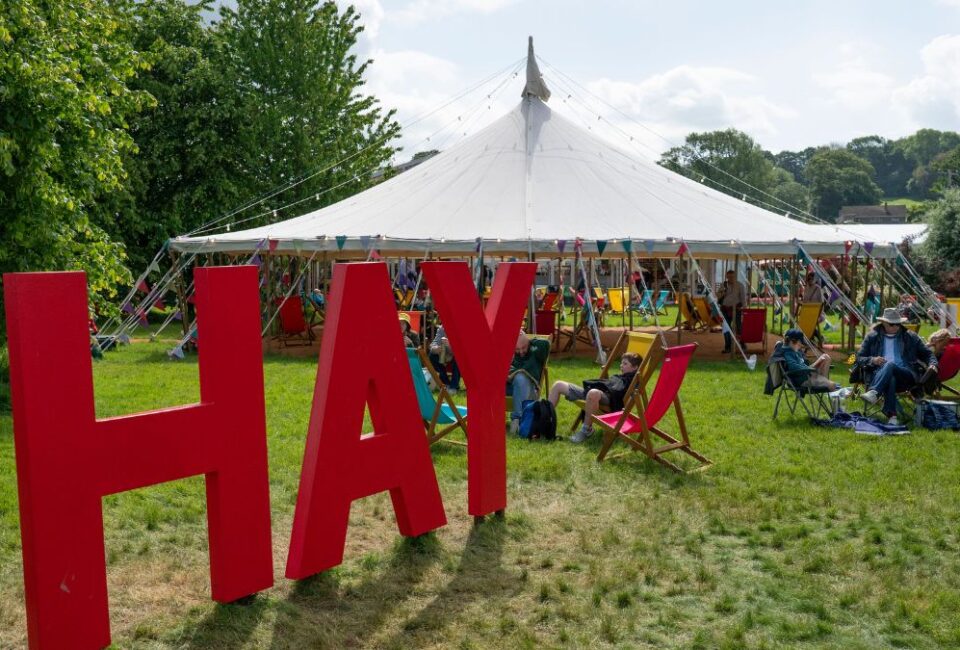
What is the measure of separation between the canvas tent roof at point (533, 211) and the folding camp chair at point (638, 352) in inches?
203

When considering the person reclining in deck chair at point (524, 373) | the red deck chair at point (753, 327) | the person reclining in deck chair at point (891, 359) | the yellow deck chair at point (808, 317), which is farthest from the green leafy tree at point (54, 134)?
the yellow deck chair at point (808, 317)

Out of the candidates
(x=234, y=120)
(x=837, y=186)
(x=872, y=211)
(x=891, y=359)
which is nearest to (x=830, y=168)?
(x=837, y=186)

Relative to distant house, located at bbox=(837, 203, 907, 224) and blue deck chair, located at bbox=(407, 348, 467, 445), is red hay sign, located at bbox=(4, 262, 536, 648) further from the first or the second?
distant house, located at bbox=(837, 203, 907, 224)


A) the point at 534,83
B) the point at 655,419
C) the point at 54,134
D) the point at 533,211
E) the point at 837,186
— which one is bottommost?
the point at 655,419

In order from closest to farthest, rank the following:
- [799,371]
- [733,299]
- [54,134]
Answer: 1. [799,371]
2. [54,134]
3. [733,299]

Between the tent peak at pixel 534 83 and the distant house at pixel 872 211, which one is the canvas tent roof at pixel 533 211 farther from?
the distant house at pixel 872 211

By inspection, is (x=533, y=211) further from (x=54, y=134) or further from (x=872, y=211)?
(x=872, y=211)

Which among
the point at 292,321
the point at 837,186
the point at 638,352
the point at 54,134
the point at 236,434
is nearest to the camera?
the point at 236,434

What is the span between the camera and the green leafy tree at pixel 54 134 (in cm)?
921

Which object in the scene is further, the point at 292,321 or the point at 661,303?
the point at 661,303

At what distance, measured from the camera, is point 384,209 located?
15180 mm

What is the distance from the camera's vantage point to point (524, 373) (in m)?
8.05

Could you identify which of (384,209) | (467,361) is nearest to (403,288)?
(384,209)

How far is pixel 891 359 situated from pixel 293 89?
798 inches
